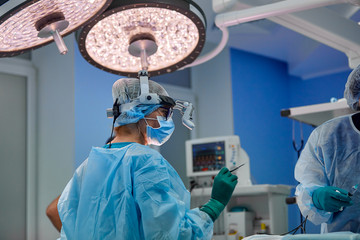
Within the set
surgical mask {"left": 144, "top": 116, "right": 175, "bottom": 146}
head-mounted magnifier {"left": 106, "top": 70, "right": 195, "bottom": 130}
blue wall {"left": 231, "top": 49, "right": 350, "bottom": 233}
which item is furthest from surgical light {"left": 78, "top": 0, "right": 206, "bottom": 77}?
blue wall {"left": 231, "top": 49, "right": 350, "bottom": 233}

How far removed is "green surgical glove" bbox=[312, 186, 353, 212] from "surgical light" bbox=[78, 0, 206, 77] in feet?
2.42

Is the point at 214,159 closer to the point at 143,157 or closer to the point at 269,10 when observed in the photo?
the point at 269,10

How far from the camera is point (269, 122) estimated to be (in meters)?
5.69

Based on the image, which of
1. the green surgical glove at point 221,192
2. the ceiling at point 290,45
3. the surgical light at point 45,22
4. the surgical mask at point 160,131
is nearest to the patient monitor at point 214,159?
the ceiling at point 290,45

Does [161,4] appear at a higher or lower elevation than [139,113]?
higher

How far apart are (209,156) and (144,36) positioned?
2.29 m

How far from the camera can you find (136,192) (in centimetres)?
159

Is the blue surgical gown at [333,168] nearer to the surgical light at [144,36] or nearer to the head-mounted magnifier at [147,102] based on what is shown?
the head-mounted magnifier at [147,102]

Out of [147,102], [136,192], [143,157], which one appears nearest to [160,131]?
[147,102]

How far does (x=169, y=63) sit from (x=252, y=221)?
214cm

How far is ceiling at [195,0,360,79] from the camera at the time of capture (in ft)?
16.5

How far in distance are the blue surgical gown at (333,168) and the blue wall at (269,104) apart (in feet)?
10.3

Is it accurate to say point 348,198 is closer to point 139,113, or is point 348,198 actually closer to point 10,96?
point 139,113

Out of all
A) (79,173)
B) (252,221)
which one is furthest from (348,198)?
(252,221)
